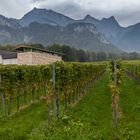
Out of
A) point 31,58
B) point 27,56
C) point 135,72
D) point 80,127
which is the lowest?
point 80,127

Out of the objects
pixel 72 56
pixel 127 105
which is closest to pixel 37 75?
pixel 127 105

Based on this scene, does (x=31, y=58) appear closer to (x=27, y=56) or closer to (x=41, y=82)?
(x=27, y=56)

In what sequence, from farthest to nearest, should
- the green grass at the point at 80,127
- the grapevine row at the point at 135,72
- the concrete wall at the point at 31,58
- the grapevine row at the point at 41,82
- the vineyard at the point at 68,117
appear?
the concrete wall at the point at 31,58 < the grapevine row at the point at 135,72 < the grapevine row at the point at 41,82 < the vineyard at the point at 68,117 < the green grass at the point at 80,127

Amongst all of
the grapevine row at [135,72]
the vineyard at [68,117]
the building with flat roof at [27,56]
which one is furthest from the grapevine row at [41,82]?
the building with flat roof at [27,56]

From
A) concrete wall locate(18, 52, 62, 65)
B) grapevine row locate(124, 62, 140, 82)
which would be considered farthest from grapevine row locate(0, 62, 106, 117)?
concrete wall locate(18, 52, 62, 65)

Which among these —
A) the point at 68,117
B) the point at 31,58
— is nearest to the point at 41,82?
the point at 68,117

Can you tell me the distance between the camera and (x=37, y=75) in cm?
4181

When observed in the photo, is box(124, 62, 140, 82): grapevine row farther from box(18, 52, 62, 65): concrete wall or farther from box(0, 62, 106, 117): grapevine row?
box(18, 52, 62, 65): concrete wall

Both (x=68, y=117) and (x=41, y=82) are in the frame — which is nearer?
(x=68, y=117)

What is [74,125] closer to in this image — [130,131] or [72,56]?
[130,131]

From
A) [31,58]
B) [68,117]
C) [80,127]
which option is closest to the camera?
[80,127]

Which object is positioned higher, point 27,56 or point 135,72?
point 27,56

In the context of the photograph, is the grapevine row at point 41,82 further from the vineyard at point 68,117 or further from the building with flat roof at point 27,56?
the building with flat roof at point 27,56

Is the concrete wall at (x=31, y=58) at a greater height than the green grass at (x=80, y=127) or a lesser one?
greater
